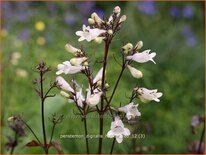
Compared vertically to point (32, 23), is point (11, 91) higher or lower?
lower

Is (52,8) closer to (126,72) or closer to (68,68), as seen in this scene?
(126,72)

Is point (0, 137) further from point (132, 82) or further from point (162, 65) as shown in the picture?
point (162, 65)

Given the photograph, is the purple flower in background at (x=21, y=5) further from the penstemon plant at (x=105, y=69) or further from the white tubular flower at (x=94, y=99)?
the white tubular flower at (x=94, y=99)

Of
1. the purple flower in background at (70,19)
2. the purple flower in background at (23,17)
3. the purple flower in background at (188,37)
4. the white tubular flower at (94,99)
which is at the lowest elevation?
the white tubular flower at (94,99)

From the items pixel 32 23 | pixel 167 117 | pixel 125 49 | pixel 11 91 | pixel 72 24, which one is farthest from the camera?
pixel 72 24

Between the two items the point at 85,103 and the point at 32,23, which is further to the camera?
the point at 32,23

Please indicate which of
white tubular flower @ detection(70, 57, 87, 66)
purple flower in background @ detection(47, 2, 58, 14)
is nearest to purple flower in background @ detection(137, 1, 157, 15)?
purple flower in background @ detection(47, 2, 58, 14)

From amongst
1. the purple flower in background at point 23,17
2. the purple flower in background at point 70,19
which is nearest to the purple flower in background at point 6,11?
the purple flower in background at point 23,17

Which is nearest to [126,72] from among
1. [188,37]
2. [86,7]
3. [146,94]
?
[188,37]

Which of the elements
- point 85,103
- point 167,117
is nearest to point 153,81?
point 167,117
